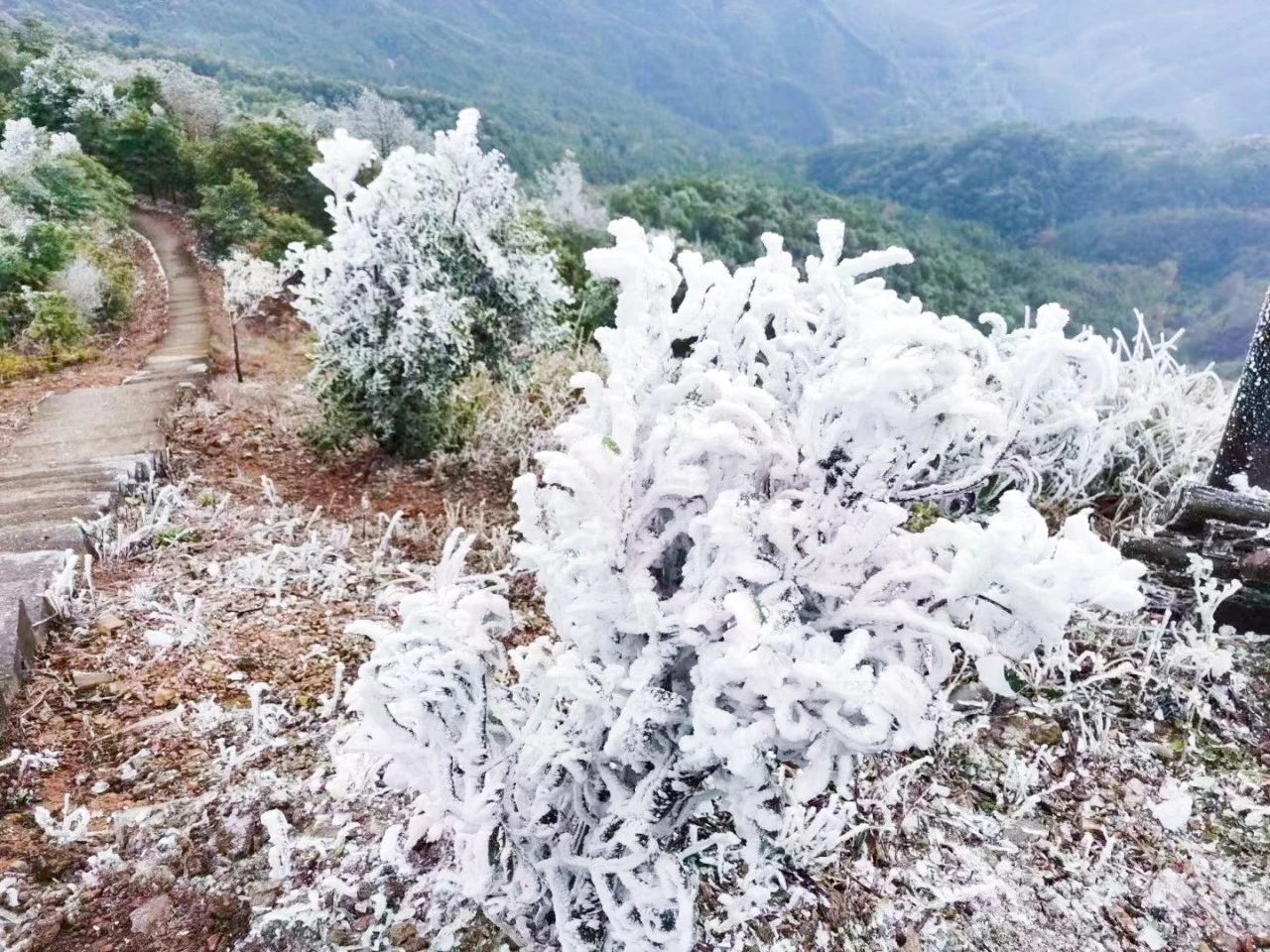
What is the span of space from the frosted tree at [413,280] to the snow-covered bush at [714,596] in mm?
2840

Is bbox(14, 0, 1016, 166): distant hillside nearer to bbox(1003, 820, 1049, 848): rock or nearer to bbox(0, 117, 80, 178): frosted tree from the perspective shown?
bbox(0, 117, 80, 178): frosted tree

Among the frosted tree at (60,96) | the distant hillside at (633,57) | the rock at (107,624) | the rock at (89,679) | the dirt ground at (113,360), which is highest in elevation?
the distant hillside at (633,57)

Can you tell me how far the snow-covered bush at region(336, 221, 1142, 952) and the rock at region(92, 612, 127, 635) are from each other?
73.1 inches

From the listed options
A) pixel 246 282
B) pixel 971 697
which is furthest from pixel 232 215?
pixel 971 697

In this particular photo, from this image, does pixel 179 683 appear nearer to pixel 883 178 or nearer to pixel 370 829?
pixel 370 829

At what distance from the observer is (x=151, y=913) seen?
1.79 m

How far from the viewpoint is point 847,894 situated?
188 cm

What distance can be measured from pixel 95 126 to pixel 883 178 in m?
69.7

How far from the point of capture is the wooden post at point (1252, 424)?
267 centimetres

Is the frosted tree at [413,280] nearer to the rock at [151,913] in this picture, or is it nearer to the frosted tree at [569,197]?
the rock at [151,913]

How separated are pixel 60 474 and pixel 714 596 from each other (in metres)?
3.91

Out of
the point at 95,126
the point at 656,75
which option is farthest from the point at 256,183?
the point at 656,75

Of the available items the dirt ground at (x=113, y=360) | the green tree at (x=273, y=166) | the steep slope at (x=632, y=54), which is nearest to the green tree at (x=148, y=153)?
the green tree at (x=273, y=166)

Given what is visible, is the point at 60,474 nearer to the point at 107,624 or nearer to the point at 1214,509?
the point at 107,624
